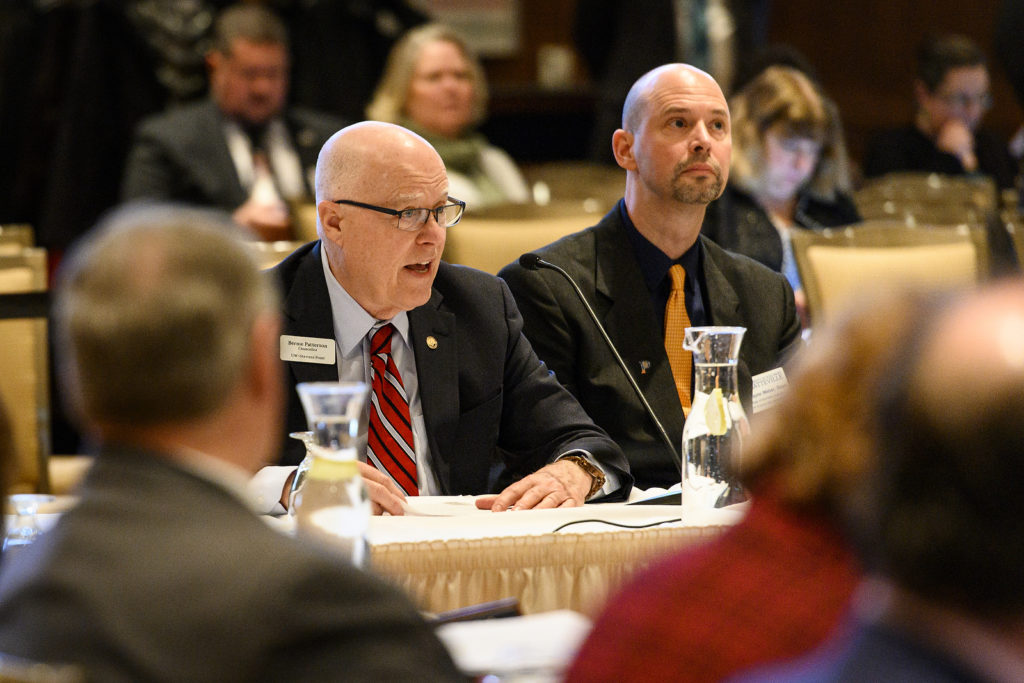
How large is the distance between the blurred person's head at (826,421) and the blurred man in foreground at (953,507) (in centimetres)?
21

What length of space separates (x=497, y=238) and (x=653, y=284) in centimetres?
64

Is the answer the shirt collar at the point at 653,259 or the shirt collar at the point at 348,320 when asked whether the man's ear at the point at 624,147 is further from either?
the shirt collar at the point at 348,320

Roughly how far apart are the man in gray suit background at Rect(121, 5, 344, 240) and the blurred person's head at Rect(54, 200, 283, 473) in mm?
3709

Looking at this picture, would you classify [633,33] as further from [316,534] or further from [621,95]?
[316,534]

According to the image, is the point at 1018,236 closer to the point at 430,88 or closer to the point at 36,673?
the point at 430,88

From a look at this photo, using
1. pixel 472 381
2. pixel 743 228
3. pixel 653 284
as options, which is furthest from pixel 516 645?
pixel 743 228

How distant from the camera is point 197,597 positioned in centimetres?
93

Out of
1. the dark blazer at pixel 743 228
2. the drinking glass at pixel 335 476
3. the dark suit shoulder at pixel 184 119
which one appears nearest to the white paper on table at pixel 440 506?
the drinking glass at pixel 335 476

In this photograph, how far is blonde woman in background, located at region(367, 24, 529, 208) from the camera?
16.2 feet

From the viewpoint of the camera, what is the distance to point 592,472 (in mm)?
2357

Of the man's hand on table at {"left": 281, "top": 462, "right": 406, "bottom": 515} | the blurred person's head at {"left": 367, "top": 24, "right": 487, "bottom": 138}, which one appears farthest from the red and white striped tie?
the blurred person's head at {"left": 367, "top": 24, "right": 487, "bottom": 138}

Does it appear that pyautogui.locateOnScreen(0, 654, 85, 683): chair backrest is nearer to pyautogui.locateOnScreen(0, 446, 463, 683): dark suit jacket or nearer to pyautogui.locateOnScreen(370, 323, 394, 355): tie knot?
pyautogui.locateOnScreen(0, 446, 463, 683): dark suit jacket

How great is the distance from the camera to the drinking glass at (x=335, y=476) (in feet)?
4.71

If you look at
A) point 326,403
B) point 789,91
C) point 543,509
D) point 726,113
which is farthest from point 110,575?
point 789,91
